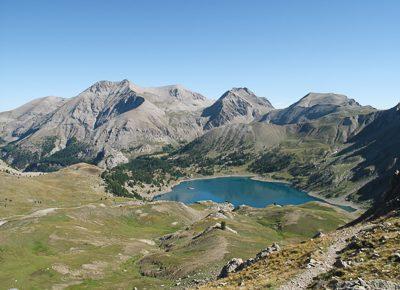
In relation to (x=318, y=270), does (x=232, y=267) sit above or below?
below

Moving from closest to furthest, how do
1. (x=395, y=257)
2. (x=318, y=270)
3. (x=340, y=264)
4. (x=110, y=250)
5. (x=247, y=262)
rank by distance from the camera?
(x=395, y=257)
(x=340, y=264)
(x=318, y=270)
(x=247, y=262)
(x=110, y=250)

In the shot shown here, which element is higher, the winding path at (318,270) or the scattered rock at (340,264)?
the scattered rock at (340,264)

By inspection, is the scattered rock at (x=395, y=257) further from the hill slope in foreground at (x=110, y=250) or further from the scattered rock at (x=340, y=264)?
the hill slope in foreground at (x=110, y=250)

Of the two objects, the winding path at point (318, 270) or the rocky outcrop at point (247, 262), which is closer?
the winding path at point (318, 270)

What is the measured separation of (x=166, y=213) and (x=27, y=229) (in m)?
82.1

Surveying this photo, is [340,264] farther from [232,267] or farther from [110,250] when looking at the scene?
[110,250]

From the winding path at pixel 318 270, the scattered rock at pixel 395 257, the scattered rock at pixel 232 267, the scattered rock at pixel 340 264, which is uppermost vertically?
the scattered rock at pixel 395 257

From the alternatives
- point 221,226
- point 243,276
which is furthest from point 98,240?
point 243,276

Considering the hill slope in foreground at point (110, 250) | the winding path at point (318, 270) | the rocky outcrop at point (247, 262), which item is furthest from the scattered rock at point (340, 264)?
the hill slope in foreground at point (110, 250)

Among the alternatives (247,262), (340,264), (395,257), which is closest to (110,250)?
(247,262)

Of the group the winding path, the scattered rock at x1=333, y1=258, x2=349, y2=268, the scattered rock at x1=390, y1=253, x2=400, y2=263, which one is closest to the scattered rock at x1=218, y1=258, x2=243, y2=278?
the winding path

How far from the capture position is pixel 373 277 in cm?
3125

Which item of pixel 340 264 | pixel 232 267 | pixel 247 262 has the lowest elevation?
pixel 232 267

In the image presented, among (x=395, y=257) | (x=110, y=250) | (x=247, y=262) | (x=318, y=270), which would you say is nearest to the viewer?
(x=395, y=257)
